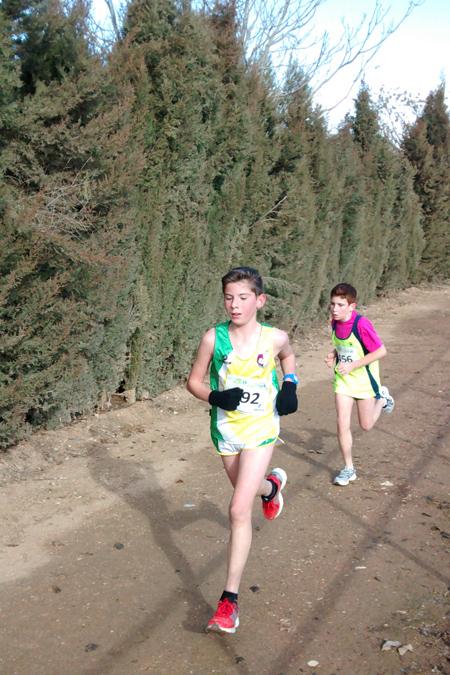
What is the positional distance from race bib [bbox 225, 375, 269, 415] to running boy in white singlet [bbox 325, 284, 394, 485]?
216 cm

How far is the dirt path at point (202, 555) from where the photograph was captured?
3.47 m

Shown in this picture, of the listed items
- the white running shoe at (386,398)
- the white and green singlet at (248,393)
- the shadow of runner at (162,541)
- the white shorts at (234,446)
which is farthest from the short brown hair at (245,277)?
the white running shoe at (386,398)

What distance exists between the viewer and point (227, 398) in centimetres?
355

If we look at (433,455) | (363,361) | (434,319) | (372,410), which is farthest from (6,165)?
(434,319)

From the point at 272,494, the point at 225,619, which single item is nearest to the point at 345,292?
the point at 272,494

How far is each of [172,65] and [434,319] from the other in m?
10.5

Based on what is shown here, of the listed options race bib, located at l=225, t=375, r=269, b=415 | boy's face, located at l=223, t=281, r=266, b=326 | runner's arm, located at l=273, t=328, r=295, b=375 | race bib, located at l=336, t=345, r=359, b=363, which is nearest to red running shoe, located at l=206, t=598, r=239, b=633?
race bib, located at l=225, t=375, r=269, b=415

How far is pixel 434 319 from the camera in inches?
636

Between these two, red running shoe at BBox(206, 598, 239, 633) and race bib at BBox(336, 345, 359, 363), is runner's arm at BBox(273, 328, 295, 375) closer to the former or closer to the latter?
red running shoe at BBox(206, 598, 239, 633)

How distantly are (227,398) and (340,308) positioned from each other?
8.54ft

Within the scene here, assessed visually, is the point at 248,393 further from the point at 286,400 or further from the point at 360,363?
the point at 360,363

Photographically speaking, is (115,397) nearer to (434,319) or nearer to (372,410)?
(372,410)

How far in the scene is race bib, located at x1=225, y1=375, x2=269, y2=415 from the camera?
3.78 m

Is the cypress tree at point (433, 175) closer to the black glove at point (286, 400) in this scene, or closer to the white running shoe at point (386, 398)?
the white running shoe at point (386, 398)
